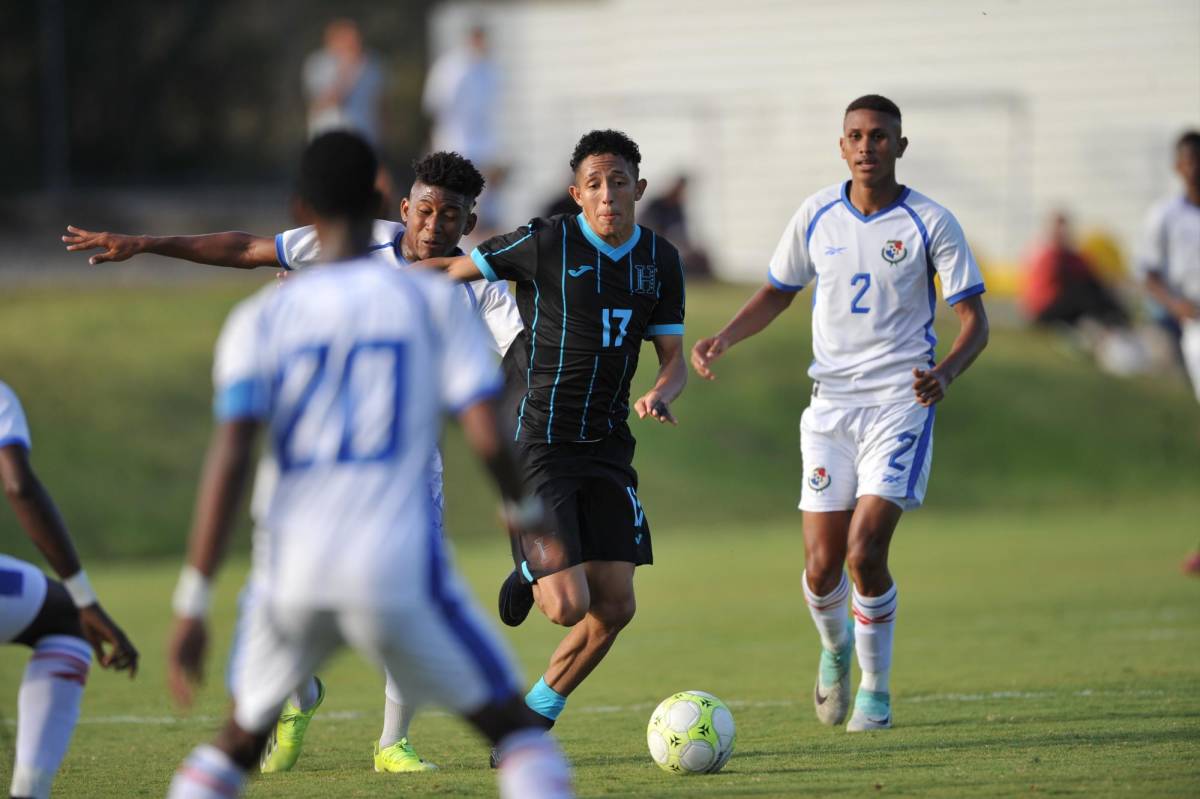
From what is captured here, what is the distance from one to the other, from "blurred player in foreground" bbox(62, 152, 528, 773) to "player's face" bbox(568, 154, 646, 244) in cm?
51

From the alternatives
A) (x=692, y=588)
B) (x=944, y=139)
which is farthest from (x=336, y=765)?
(x=944, y=139)

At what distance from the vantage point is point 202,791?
452cm

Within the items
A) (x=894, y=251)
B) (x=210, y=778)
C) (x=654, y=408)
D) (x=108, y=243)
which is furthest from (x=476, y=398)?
(x=894, y=251)

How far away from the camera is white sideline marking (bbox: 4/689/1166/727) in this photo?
8594mm

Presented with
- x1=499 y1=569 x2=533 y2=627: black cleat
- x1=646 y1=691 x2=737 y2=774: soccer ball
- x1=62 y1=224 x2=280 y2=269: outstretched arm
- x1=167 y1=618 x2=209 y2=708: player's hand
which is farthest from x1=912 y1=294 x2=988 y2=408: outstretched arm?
x1=167 y1=618 x2=209 y2=708: player's hand

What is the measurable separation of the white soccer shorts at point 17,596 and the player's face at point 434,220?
2504 millimetres

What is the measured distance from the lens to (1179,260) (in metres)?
12.6

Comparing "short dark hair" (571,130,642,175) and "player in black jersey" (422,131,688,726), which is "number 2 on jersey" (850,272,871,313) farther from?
"short dark hair" (571,130,642,175)

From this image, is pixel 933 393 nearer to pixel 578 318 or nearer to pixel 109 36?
pixel 578 318

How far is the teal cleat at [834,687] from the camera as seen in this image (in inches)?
315

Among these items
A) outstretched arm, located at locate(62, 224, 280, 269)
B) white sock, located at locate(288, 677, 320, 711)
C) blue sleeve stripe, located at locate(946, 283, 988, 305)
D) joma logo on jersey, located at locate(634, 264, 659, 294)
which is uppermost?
outstretched arm, located at locate(62, 224, 280, 269)

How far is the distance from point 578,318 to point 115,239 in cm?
199

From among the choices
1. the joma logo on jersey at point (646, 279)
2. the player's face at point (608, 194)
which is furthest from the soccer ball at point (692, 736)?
the player's face at point (608, 194)

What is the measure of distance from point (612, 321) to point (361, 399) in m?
2.95
